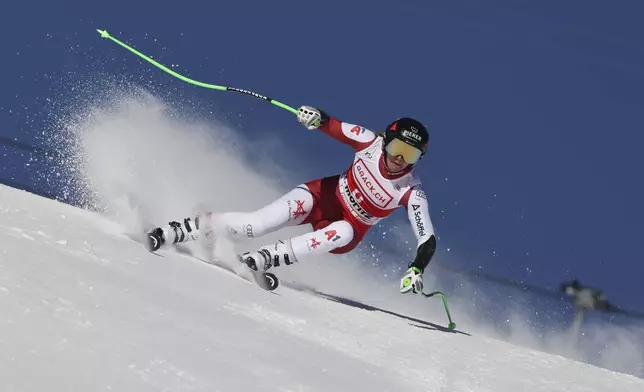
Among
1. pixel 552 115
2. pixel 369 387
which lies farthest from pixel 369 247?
pixel 369 387

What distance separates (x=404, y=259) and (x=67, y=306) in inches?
199

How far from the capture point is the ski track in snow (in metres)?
2.59

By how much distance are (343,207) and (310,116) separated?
543 mm

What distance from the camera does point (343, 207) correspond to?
16.9 ft

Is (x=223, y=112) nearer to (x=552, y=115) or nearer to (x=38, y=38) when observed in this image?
(x=38, y=38)

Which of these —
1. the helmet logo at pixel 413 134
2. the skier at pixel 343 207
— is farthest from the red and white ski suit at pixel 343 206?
the helmet logo at pixel 413 134

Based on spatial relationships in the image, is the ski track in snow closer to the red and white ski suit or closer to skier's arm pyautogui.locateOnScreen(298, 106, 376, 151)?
the red and white ski suit

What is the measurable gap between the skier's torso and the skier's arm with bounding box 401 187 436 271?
5 cm

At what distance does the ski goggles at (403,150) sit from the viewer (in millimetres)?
4820

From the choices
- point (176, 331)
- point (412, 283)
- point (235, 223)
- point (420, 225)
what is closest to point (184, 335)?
point (176, 331)

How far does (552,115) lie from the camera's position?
7.58m

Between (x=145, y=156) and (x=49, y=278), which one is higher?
(x=145, y=156)

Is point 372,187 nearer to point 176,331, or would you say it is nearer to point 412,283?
point 412,283

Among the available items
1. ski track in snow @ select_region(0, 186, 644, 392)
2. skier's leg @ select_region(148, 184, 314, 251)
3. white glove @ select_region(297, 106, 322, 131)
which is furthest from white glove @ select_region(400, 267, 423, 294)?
white glove @ select_region(297, 106, 322, 131)
